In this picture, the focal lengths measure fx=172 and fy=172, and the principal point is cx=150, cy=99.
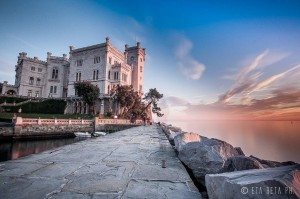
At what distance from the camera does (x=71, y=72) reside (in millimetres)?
48156

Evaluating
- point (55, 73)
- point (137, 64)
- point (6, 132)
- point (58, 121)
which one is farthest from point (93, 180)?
point (55, 73)

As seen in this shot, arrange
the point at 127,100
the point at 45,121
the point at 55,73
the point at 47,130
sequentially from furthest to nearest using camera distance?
the point at 55,73 → the point at 127,100 → the point at 45,121 → the point at 47,130

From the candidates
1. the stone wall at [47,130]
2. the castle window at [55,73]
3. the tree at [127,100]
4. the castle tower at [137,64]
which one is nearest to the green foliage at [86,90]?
the tree at [127,100]

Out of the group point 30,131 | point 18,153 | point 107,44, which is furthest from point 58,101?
point 18,153

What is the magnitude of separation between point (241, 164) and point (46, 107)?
49178 millimetres

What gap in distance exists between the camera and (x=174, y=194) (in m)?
2.51

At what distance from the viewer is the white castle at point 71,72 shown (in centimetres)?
4409

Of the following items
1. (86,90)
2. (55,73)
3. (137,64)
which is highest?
(137,64)

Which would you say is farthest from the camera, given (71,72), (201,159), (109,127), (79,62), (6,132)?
(71,72)

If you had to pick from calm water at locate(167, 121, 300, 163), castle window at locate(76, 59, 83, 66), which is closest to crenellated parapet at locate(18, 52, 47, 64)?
castle window at locate(76, 59, 83, 66)

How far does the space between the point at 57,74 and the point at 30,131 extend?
1354 inches

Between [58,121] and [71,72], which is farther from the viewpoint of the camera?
[71,72]

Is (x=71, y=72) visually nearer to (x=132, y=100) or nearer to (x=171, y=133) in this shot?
(x=132, y=100)

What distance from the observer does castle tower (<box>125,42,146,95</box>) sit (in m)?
56.5
